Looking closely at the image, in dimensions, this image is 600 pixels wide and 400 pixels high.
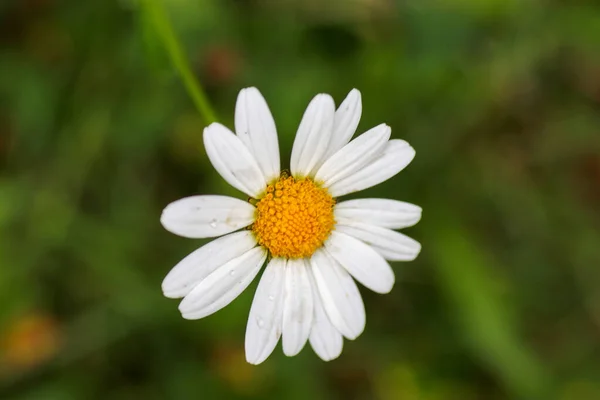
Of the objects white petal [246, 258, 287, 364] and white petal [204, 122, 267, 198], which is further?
white petal [246, 258, 287, 364]

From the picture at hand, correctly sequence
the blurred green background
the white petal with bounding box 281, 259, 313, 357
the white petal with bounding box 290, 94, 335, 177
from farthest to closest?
the blurred green background, the white petal with bounding box 281, 259, 313, 357, the white petal with bounding box 290, 94, 335, 177

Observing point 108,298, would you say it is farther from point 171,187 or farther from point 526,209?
point 526,209

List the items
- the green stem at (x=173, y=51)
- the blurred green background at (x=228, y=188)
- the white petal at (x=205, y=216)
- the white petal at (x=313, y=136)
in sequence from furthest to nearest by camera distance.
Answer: the blurred green background at (x=228, y=188) → the green stem at (x=173, y=51) → the white petal at (x=313, y=136) → the white petal at (x=205, y=216)

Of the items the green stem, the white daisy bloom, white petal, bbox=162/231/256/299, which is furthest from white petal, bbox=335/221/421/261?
the green stem

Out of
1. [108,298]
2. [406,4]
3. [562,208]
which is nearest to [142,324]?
[108,298]

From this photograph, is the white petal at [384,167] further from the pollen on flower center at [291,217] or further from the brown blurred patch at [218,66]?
the brown blurred patch at [218,66]

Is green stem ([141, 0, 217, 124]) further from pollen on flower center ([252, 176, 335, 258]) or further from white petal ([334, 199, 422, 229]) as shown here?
white petal ([334, 199, 422, 229])

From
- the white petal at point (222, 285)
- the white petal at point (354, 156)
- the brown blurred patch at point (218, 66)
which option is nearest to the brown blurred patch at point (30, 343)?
the brown blurred patch at point (218, 66)
